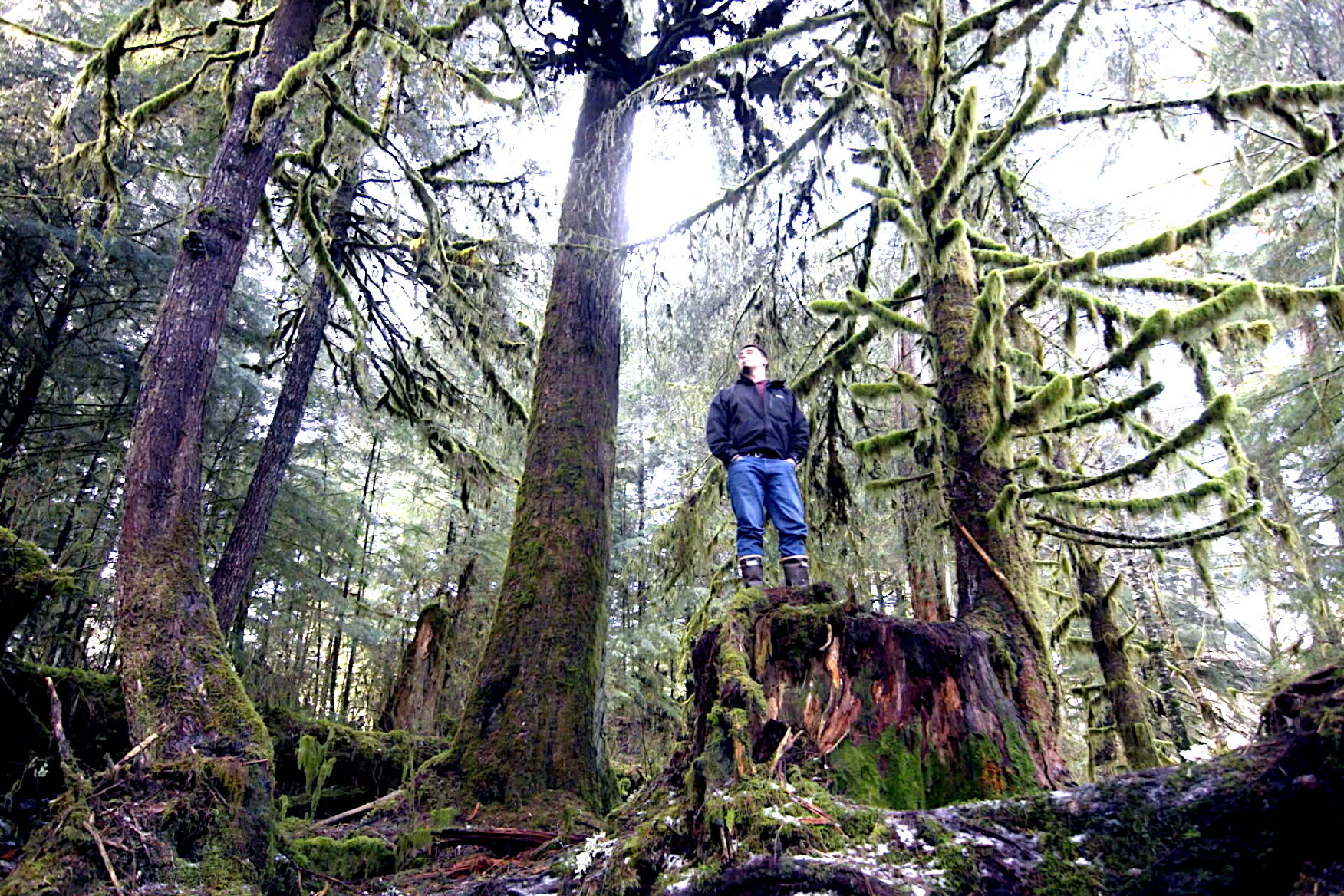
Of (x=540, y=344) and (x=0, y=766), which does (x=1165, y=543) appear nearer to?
(x=540, y=344)

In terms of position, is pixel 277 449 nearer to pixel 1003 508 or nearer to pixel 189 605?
pixel 189 605

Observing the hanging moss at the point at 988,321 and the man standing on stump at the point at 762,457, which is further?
the man standing on stump at the point at 762,457

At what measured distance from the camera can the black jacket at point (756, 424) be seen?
5.24 m

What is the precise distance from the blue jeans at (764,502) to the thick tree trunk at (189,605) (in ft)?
9.82

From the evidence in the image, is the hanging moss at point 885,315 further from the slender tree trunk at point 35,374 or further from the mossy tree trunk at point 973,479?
the slender tree trunk at point 35,374

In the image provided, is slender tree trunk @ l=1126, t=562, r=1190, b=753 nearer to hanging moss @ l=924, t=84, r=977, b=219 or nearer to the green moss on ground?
hanging moss @ l=924, t=84, r=977, b=219

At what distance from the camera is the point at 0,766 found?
4742 mm

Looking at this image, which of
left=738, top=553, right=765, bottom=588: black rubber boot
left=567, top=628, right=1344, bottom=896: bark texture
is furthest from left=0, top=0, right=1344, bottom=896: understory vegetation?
left=738, top=553, right=765, bottom=588: black rubber boot

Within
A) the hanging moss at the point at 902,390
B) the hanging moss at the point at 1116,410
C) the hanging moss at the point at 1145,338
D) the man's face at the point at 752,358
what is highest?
the man's face at the point at 752,358

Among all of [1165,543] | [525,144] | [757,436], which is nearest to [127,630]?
[757,436]

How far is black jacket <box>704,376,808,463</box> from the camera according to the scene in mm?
5238

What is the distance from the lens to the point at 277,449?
9367 mm

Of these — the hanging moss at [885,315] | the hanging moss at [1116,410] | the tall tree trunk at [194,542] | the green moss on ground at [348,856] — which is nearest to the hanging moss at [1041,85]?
the hanging moss at [885,315]

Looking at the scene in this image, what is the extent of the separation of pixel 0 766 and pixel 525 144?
810cm
